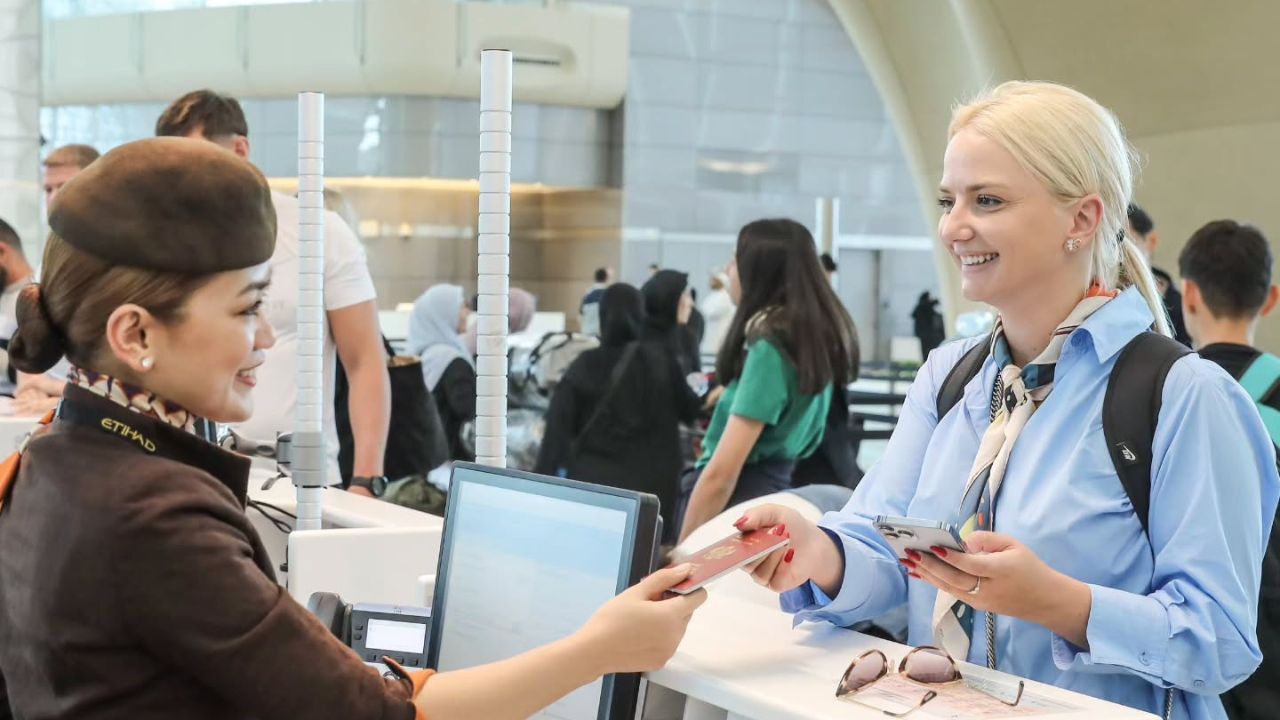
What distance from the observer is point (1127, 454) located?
6.01 ft

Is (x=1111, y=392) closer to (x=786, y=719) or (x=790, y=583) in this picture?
(x=790, y=583)

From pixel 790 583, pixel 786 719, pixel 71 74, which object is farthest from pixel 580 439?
pixel 71 74

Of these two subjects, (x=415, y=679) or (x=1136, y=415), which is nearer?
(x=415, y=679)

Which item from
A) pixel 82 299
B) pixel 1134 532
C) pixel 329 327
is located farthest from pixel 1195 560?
pixel 329 327

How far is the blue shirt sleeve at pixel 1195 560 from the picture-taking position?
177 centimetres

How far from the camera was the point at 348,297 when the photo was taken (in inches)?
143

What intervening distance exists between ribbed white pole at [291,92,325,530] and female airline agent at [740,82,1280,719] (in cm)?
108

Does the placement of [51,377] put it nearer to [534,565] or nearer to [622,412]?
[622,412]

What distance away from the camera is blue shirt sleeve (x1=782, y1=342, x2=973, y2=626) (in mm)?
2008

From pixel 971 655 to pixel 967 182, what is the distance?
0.66 meters

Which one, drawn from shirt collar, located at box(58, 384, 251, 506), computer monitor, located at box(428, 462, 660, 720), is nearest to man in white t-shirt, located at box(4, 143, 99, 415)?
computer monitor, located at box(428, 462, 660, 720)

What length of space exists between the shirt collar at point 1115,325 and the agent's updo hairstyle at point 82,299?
1.17 metres

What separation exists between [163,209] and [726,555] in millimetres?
741

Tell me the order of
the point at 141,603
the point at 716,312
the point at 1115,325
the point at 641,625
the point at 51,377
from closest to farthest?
the point at 141,603, the point at 641,625, the point at 1115,325, the point at 51,377, the point at 716,312
